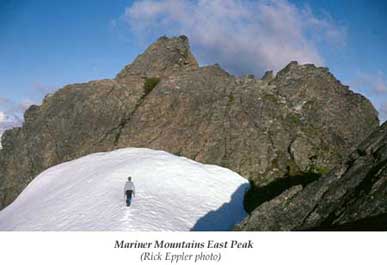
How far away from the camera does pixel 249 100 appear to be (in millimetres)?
39312

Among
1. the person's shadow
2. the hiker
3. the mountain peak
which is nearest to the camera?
the hiker

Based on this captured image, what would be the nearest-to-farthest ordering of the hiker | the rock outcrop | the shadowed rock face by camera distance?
the rock outcrop, the hiker, the shadowed rock face

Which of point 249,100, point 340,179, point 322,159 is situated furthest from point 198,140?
point 340,179

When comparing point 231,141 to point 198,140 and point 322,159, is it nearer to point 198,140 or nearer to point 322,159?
point 198,140

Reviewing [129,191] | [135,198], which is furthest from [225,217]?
[129,191]

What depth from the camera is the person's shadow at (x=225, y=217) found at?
2467cm

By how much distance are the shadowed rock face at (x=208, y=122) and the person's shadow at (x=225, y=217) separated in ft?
15.3

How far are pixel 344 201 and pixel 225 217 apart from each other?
11569mm

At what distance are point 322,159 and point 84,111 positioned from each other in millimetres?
20276

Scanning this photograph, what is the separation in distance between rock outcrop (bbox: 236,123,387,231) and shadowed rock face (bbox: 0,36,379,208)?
15730mm

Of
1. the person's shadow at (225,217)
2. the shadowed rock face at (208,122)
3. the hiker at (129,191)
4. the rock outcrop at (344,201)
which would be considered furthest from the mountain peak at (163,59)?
the rock outcrop at (344,201)

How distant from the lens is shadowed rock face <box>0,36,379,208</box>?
35.8m

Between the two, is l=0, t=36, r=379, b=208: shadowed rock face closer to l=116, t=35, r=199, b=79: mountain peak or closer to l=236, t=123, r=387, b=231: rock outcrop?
l=116, t=35, r=199, b=79: mountain peak

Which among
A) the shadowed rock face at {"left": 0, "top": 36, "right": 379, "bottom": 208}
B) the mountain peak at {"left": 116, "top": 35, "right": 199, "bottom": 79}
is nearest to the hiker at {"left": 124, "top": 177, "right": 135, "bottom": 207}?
the shadowed rock face at {"left": 0, "top": 36, "right": 379, "bottom": 208}
